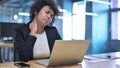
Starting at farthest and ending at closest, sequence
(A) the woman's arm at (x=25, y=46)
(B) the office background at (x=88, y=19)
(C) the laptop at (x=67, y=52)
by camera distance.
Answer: (B) the office background at (x=88, y=19) → (A) the woman's arm at (x=25, y=46) → (C) the laptop at (x=67, y=52)

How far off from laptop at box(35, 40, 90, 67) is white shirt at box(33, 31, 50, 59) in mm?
310

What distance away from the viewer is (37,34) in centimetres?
156

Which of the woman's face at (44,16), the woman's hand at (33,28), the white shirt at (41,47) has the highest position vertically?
the woman's face at (44,16)

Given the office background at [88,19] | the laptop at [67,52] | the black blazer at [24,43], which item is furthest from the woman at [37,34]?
the office background at [88,19]

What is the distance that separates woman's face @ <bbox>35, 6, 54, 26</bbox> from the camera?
58.2 inches

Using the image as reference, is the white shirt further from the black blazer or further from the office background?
the office background

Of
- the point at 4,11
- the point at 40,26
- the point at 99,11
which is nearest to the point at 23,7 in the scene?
the point at 4,11

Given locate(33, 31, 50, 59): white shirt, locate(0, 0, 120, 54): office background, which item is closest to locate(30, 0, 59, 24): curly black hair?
locate(33, 31, 50, 59): white shirt

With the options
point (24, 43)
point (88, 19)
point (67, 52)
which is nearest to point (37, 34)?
point (24, 43)

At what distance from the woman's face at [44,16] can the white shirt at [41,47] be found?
12 centimetres

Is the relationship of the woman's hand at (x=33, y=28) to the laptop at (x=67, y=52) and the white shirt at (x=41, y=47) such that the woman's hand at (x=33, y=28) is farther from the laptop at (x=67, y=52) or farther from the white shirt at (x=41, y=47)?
the laptop at (x=67, y=52)

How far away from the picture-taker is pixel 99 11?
6109 mm

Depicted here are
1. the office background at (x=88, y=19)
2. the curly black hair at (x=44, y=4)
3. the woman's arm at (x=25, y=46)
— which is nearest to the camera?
the woman's arm at (x=25, y=46)

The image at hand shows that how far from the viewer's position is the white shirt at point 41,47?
1.49 metres
